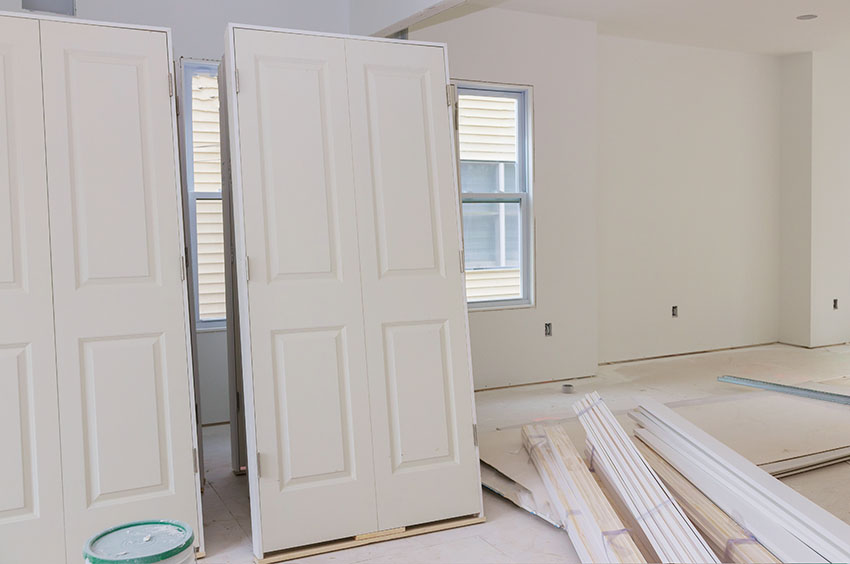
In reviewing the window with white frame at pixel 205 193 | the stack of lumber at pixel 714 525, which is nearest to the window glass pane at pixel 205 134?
the window with white frame at pixel 205 193

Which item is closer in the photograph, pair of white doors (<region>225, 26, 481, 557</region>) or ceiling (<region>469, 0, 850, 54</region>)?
pair of white doors (<region>225, 26, 481, 557</region>)

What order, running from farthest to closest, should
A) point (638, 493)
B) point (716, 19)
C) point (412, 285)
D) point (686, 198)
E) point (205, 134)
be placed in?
point (686, 198) → point (716, 19) → point (205, 134) → point (412, 285) → point (638, 493)

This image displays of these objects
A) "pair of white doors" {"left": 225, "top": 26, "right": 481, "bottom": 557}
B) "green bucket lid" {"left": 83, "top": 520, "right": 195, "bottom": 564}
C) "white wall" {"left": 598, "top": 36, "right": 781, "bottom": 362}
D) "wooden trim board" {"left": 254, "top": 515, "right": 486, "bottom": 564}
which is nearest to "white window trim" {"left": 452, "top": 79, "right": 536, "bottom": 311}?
"white wall" {"left": 598, "top": 36, "right": 781, "bottom": 362}

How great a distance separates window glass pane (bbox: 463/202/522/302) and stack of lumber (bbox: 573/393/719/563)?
2592mm

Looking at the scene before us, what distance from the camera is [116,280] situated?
299 centimetres

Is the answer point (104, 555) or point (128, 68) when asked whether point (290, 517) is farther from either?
point (128, 68)

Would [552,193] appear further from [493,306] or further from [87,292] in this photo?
[87,292]

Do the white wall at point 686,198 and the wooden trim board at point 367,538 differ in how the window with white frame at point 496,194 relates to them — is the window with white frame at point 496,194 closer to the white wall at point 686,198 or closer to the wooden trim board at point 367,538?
the white wall at point 686,198

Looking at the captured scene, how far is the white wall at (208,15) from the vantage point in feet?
15.0

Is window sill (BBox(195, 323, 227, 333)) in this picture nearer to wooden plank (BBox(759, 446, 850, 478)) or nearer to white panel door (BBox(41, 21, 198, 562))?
white panel door (BBox(41, 21, 198, 562))

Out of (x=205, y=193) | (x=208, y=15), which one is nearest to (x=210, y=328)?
(x=205, y=193)

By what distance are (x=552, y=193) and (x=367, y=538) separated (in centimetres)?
377

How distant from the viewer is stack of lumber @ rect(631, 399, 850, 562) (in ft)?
8.29

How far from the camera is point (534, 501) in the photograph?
3373 millimetres
